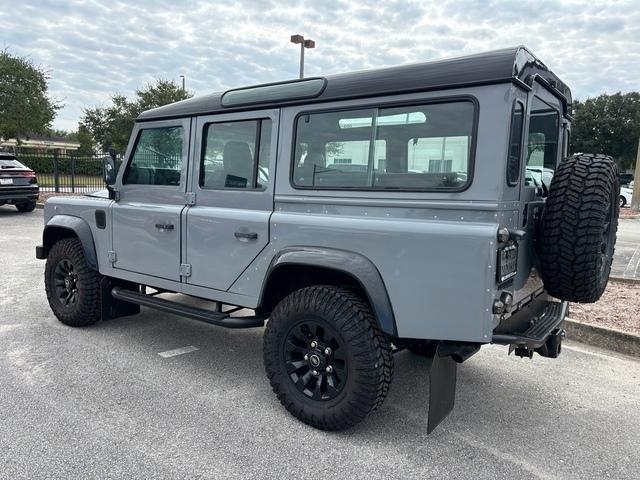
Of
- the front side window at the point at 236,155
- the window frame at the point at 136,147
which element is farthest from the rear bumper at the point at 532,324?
the window frame at the point at 136,147

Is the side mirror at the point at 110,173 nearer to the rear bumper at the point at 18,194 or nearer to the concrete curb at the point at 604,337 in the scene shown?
the concrete curb at the point at 604,337

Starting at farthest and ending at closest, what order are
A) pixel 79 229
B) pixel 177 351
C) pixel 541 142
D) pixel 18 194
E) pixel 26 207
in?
pixel 26 207 → pixel 18 194 → pixel 79 229 → pixel 177 351 → pixel 541 142

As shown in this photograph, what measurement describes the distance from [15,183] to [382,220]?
42.2 feet

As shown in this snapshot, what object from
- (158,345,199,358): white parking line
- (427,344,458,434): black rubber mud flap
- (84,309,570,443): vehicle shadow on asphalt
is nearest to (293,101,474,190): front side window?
(427,344,458,434): black rubber mud flap

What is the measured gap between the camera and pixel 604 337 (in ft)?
15.1

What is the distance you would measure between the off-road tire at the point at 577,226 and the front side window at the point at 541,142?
258 mm

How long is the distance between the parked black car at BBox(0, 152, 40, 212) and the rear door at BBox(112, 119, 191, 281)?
1016cm

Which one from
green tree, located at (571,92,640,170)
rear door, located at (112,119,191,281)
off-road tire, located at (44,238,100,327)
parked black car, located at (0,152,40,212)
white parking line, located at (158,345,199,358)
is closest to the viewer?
rear door, located at (112,119,191,281)

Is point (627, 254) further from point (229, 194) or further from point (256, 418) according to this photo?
point (256, 418)

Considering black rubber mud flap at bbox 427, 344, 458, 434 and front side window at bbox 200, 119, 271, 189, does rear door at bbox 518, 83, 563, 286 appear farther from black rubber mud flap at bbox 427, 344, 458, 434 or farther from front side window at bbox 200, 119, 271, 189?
Answer: front side window at bbox 200, 119, 271, 189

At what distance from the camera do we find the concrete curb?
4.43 m

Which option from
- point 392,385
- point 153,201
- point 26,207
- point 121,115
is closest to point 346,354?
point 392,385

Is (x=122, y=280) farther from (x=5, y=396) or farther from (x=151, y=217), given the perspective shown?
(x=5, y=396)

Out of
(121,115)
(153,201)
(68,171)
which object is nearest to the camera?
(153,201)
